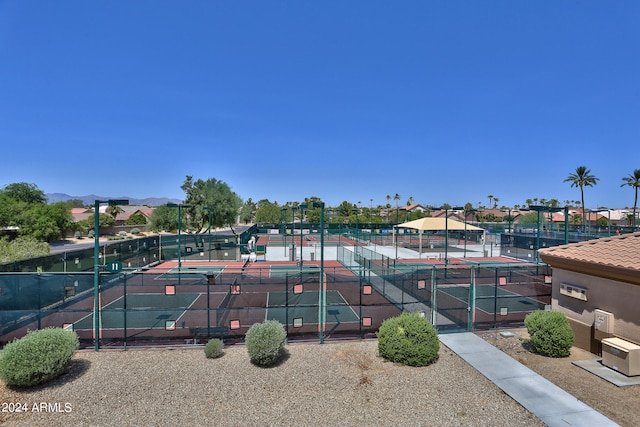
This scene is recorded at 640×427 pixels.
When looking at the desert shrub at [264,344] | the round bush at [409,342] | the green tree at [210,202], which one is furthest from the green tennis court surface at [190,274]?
the green tree at [210,202]

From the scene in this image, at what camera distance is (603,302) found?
33.7ft

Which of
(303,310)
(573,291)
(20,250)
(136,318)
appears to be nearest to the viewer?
(573,291)

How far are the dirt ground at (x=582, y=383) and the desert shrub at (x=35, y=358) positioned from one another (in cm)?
1239

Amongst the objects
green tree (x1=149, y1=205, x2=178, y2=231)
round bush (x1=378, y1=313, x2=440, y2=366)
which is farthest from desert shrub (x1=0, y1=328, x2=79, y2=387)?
green tree (x1=149, y1=205, x2=178, y2=231)

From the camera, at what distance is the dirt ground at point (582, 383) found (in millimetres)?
7430

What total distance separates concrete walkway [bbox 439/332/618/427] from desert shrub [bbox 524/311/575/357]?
3.85 feet

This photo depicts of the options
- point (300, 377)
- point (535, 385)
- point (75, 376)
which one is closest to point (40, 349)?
point (75, 376)

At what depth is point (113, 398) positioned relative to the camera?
7.84m

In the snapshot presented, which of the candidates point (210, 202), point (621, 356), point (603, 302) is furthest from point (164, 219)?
point (621, 356)

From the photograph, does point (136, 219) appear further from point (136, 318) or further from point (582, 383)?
point (582, 383)

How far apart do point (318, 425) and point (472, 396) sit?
12.3ft

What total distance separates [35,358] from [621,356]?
14.8 m

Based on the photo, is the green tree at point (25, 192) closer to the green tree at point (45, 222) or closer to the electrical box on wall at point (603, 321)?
the green tree at point (45, 222)

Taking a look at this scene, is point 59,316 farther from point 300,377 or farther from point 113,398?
point 300,377
